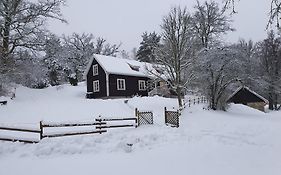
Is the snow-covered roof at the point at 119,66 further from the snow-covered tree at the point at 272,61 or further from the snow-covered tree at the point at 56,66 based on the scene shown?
the snow-covered tree at the point at 272,61

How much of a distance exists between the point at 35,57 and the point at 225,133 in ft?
79.0

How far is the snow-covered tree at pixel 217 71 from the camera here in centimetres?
2830

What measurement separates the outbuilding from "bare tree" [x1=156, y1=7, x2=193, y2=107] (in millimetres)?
13659

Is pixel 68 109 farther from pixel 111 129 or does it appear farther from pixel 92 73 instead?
pixel 92 73

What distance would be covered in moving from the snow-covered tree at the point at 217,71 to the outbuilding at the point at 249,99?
1298 cm

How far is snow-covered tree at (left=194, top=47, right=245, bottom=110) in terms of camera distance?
28302 millimetres

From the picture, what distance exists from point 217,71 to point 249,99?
16.1 metres

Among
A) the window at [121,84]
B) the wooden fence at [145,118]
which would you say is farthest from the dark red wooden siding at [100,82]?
the wooden fence at [145,118]

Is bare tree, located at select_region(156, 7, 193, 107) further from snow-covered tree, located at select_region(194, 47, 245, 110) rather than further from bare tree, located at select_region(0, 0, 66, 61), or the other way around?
bare tree, located at select_region(0, 0, 66, 61)

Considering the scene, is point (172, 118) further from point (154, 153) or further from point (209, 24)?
point (209, 24)

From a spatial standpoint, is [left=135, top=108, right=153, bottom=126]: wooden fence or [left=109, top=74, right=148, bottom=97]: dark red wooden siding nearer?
[left=135, top=108, right=153, bottom=126]: wooden fence

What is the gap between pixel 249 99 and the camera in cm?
4178

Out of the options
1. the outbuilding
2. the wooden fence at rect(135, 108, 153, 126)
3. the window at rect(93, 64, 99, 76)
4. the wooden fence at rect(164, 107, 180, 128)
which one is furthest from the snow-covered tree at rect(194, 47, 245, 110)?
the window at rect(93, 64, 99, 76)

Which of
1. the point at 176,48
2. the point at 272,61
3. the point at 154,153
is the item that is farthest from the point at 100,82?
the point at 154,153
